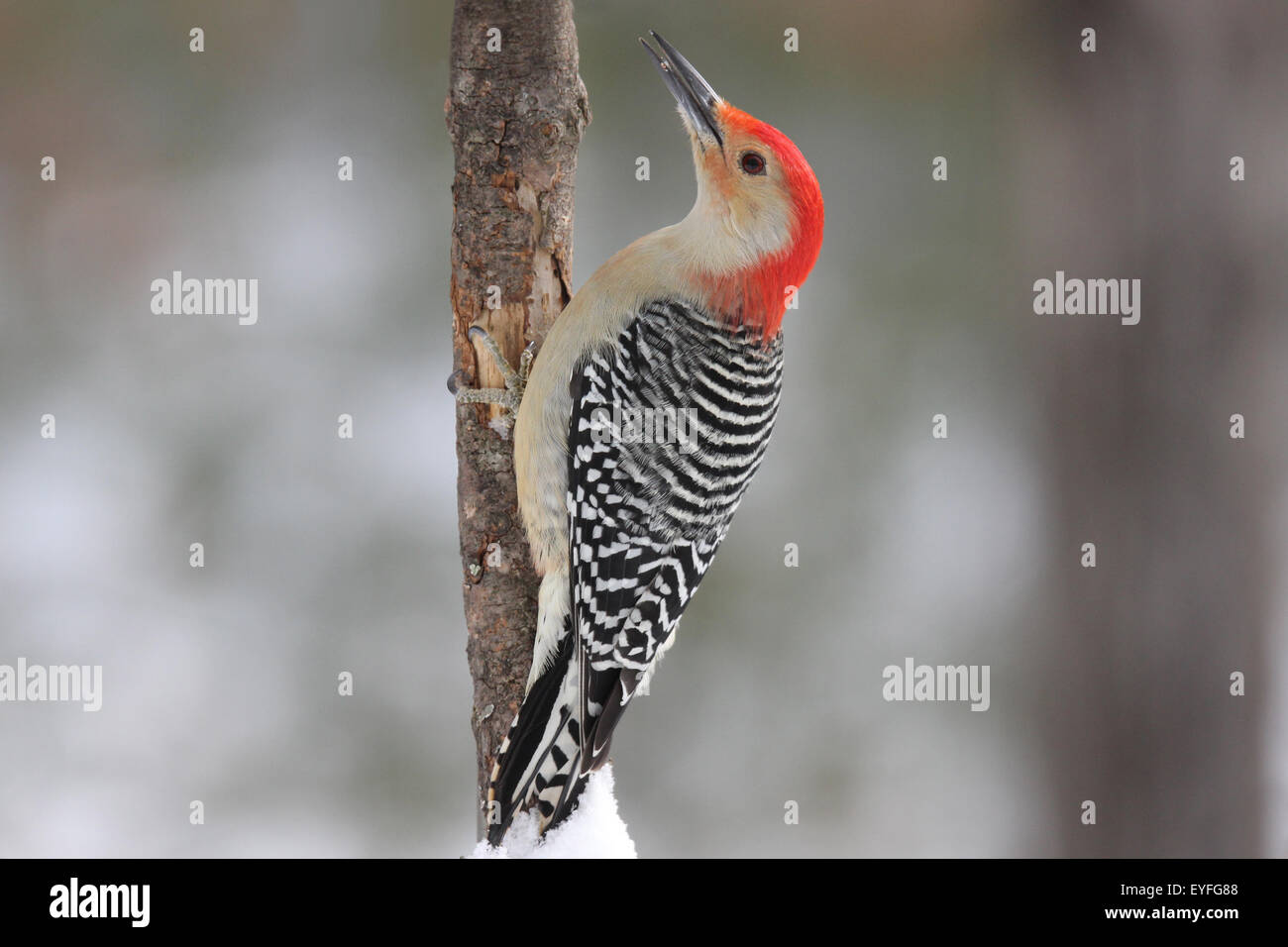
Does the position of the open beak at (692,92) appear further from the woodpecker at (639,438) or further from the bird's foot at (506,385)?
the bird's foot at (506,385)

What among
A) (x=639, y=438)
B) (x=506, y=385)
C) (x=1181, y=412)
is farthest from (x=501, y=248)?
(x=1181, y=412)

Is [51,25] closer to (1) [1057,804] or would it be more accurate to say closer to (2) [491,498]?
(2) [491,498]

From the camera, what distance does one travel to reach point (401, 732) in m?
2.99

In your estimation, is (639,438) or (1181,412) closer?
(639,438)

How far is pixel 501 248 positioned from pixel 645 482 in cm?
50

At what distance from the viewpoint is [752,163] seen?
1.89m

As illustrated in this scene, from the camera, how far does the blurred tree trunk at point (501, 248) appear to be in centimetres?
180

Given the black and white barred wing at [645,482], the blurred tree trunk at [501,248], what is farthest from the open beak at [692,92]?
the black and white barred wing at [645,482]

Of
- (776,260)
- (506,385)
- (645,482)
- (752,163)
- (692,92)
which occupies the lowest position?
(645,482)

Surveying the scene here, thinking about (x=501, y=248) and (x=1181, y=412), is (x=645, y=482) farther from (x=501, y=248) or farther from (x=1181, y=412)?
(x=1181, y=412)

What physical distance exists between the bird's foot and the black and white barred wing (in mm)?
115

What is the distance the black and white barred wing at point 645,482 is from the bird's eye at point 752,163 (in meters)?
0.28
